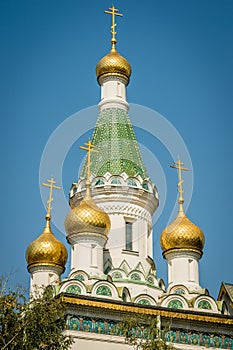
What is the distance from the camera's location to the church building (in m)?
16.9

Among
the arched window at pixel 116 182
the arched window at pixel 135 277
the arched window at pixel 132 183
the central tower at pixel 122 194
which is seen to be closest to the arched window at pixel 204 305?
the central tower at pixel 122 194

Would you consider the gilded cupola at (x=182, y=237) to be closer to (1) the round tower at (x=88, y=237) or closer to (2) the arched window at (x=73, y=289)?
(1) the round tower at (x=88, y=237)

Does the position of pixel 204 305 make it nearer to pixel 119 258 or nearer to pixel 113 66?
pixel 119 258

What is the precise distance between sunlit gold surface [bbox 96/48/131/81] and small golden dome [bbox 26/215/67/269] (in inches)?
238

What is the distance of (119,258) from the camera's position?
19.2m

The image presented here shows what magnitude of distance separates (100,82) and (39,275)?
22.5 ft

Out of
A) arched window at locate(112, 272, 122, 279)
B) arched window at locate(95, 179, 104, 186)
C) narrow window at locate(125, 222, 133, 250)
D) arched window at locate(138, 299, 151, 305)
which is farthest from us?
arched window at locate(95, 179, 104, 186)

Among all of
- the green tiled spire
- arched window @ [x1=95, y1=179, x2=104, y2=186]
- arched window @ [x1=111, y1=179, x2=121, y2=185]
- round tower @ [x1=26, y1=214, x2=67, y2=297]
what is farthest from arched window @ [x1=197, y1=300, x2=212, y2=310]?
arched window @ [x1=95, y1=179, x2=104, y2=186]

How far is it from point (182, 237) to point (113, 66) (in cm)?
636

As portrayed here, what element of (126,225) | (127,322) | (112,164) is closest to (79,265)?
(126,225)

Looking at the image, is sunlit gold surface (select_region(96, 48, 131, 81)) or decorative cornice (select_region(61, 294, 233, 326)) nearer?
decorative cornice (select_region(61, 294, 233, 326))

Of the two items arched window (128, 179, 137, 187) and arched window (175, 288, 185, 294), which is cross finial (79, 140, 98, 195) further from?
arched window (175, 288, 185, 294)

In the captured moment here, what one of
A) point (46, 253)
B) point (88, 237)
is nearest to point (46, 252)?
point (46, 253)

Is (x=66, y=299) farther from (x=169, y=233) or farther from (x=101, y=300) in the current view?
(x=169, y=233)
